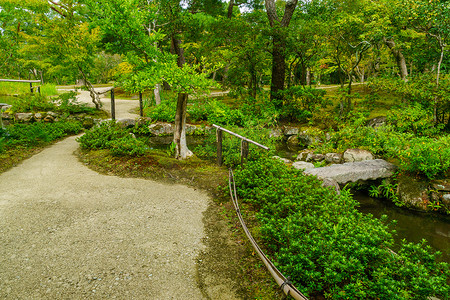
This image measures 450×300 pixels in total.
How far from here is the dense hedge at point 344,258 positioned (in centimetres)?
209

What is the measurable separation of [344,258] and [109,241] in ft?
8.79

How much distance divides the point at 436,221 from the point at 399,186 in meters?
1.02

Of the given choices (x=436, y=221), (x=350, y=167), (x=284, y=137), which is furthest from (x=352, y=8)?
(x=436, y=221)

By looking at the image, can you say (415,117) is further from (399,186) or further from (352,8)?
(352,8)

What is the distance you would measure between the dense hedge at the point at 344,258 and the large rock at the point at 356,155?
4337 mm

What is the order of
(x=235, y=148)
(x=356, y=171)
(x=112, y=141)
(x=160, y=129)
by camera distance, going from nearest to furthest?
(x=356, y=171), (x=112, y=141), (x=235, y=148), (x=160, y=129)

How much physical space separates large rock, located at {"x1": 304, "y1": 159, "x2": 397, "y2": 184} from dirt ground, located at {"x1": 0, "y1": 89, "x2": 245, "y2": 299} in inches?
121

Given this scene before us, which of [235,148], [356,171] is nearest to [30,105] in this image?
[235,148]

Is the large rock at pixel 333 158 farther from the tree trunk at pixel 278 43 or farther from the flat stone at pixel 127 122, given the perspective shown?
the flat stone at pixel 127 122

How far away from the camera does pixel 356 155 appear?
736 centimetres

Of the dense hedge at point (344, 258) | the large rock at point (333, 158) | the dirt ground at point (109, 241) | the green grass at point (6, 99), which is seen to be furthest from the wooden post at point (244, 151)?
the green grass at point (6, 99)

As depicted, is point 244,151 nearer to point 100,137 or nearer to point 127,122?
point 100,137

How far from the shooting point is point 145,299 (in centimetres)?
238

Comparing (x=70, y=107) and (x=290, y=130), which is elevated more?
(x=70, y=107)
